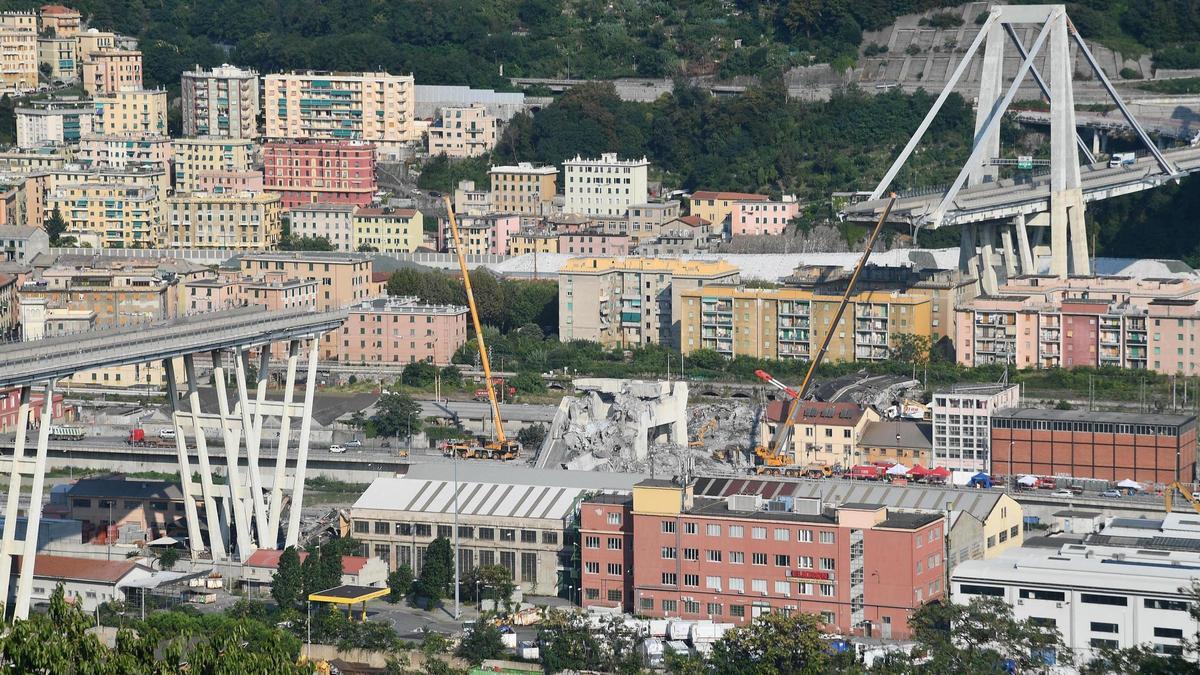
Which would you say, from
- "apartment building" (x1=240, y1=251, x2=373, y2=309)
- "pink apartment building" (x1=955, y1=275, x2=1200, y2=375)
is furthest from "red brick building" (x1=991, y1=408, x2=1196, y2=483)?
"apartment building" (x1=240, y1=251, x2=373, y2=309)

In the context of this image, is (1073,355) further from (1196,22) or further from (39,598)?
(1196,22)

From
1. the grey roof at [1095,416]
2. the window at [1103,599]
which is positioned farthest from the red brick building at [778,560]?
the grey roof at [1095,416]

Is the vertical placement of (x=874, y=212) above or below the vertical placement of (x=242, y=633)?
above

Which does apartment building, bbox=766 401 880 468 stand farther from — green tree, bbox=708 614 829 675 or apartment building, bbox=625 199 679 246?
apartment building, bbox=625 199 679 246

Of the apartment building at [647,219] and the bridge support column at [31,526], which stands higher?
the apartment building at [647,219]

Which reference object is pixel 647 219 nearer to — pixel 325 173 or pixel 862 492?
pixel 325 173

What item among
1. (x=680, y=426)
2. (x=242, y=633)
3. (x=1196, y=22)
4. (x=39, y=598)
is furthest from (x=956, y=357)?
(x=1196, y=22)

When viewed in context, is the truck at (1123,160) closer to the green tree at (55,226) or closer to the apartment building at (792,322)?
the apartment building at (792,322)
